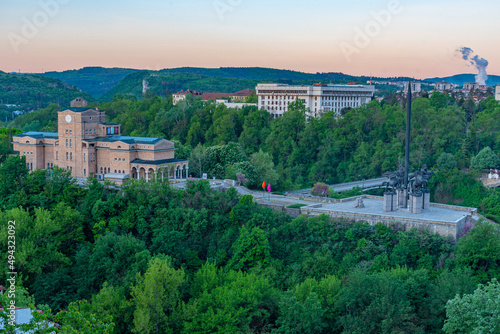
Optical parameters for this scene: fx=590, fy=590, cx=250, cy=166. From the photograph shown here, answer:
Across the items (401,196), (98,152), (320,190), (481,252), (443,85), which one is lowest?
(320,190)

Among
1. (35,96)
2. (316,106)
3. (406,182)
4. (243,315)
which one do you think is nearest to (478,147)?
(316,106)

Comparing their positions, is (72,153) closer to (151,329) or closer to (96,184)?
(96,184)

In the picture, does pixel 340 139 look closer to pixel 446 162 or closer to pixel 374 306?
pixel 446 162

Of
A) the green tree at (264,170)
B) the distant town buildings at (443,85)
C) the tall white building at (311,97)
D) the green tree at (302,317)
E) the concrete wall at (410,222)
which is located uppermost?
the distant town buildings at (443,85)

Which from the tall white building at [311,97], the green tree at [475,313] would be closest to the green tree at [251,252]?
the green tree at [475,313]

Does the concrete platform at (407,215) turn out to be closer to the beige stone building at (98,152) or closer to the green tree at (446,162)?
the beige stone building at (98,152)

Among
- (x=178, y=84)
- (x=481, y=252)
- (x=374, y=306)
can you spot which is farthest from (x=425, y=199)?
(x=178, y=84)
